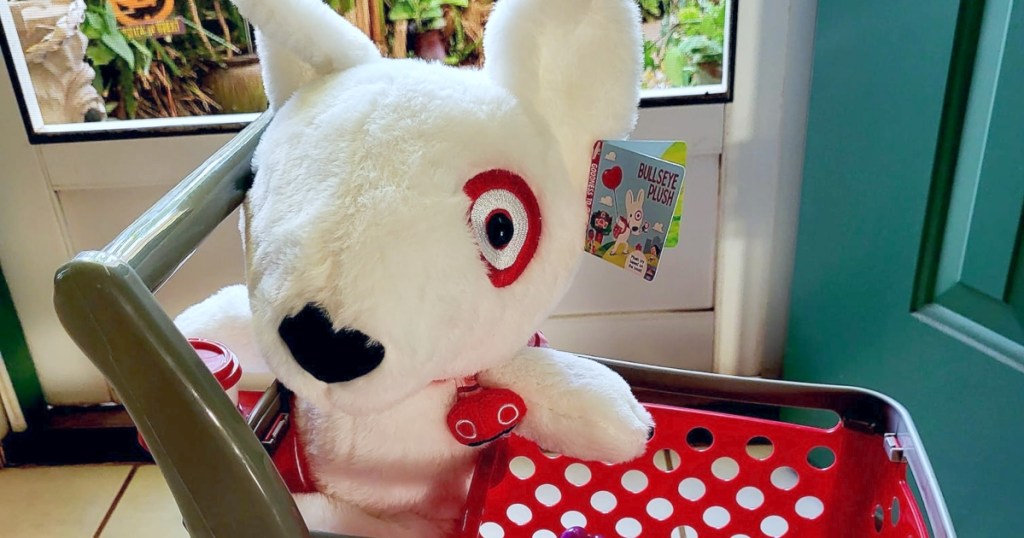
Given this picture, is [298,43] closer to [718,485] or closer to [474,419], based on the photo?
[474,419]

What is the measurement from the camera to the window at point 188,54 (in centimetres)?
85

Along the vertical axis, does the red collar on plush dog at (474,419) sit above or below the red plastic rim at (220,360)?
below

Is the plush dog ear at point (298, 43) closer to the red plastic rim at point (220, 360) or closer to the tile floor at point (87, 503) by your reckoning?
the red plastic rim at point (220, 360)

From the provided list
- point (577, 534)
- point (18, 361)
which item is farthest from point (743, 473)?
point (18, 361)

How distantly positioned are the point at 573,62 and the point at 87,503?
793mm

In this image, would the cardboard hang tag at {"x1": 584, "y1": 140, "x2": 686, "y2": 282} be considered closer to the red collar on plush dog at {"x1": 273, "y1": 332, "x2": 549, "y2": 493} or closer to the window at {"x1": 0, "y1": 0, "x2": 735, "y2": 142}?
the red collar on plush dog at {"x1": 273, "y1": 332, "x2": 549, "y2": 493}

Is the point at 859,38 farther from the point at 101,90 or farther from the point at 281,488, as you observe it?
the point at 101,90

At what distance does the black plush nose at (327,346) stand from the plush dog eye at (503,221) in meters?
0.08

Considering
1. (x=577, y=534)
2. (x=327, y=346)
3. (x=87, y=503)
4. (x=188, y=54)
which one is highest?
(x=188, y=54)

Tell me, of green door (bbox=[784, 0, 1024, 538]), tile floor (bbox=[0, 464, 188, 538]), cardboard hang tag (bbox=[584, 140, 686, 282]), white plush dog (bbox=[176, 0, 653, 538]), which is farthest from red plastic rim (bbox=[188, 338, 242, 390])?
green door (bbox=[784, 0, 1024, 538])

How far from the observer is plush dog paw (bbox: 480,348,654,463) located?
0.52m

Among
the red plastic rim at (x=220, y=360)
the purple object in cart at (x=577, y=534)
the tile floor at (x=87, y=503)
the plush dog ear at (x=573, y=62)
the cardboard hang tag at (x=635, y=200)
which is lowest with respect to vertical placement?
the tile floor at (x=87, y=503)

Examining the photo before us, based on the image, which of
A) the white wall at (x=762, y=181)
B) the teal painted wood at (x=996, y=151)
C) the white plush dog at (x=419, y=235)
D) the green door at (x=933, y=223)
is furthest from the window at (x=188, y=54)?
the white plush dog at (x=419, y=235)

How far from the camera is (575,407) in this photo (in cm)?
53
